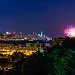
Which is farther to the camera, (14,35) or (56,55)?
(14,35)

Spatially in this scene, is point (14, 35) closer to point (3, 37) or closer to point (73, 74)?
point (3, 37)

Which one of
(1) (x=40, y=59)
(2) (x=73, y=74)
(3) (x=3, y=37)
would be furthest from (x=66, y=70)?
(3) (x=3, y=37)

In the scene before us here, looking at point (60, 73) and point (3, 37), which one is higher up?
point (3, 37)

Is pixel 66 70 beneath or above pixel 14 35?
beneath

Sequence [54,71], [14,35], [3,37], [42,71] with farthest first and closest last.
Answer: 1. [14,35]
2. [3,37]
3. [42,71]
4. [54,71]

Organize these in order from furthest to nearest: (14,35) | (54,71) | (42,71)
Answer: (14,35) → (42,71) → (54,71)

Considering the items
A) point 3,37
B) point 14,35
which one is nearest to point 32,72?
point 3,37

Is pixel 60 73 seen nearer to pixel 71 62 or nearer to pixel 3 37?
pixel 71 62

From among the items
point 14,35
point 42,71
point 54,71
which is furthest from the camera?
point 14,35

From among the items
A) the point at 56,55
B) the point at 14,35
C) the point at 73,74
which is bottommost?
the point at 73,74
